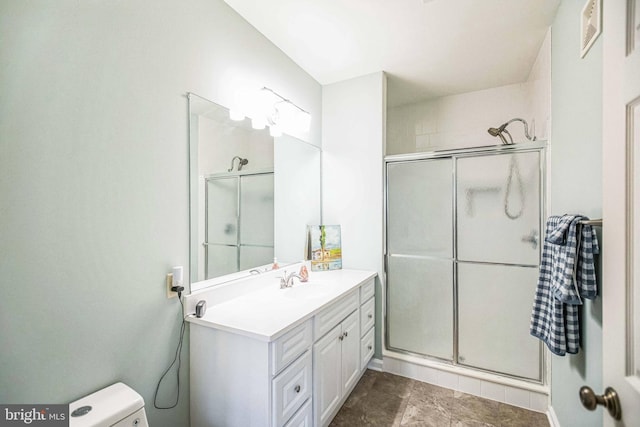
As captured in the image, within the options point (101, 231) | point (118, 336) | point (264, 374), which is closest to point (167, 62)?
point (101, 231)

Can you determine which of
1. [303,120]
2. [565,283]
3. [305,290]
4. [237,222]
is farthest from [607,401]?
[303,120]

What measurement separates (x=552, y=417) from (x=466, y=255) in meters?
1.09

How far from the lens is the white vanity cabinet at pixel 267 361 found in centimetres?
120

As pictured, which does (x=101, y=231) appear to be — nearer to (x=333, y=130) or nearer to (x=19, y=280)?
→ (x=19, y=280)

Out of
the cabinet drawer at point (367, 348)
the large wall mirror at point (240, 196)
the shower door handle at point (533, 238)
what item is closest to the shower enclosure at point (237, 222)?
the large wall mirror at point (240, 196)

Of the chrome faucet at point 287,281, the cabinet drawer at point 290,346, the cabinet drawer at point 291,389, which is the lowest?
the cabinet drawer at point 291,389

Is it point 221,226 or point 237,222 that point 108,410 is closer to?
point 221,226

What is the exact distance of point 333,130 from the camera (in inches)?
103

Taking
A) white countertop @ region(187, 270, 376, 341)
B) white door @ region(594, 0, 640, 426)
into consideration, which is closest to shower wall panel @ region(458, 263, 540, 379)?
white countertop @ region(187, 270, 376, 341)

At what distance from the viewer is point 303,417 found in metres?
1.39

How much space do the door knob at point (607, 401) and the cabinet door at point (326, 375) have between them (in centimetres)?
109


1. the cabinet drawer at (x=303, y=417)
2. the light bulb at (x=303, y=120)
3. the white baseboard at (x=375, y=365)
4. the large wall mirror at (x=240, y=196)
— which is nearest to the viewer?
the cabinet drawer at (x=303, y=417)

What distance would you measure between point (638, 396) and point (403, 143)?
2895mm

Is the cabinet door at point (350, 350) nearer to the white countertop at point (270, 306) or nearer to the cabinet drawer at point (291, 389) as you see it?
the white countertop at point (270, 306)
